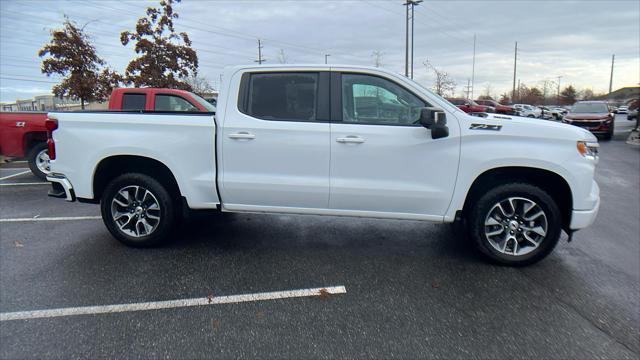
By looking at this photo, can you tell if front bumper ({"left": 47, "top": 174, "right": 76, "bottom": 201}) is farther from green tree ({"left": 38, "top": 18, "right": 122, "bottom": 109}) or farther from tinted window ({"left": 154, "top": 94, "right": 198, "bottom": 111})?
green tree ({"left": 38, "top": 18, "right": 122, "bottom": 109})

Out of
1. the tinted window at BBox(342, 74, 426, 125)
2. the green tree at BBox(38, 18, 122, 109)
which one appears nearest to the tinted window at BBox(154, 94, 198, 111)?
the tinted window at BBox(342, 74, 426, 125)

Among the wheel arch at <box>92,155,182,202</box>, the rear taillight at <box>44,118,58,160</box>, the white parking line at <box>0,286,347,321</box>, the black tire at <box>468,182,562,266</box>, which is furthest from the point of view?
the wheel arch at <box>92,155,182,202</box>

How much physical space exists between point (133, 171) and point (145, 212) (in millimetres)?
497

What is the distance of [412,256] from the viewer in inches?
164

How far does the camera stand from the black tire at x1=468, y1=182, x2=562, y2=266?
3.71 meters

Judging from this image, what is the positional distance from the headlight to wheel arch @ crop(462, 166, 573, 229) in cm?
30

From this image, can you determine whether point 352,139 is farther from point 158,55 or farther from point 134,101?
A: point 158,55

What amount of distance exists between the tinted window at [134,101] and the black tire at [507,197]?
7144mm

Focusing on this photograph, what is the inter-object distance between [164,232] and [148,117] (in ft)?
4.21

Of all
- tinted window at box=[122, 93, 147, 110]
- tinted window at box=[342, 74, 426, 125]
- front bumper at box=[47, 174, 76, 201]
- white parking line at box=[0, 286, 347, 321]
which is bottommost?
white parking line at box=[0, 286, 347, 321]

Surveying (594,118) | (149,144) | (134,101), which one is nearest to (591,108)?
(594,118)

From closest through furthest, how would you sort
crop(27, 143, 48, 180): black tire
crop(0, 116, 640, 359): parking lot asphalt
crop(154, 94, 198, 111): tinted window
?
crop(0, 116, 640, 359): parking lot asphalt < crop(27, 143, 48, 180): black tire < crop(154, 94, 198, 111): tinted window

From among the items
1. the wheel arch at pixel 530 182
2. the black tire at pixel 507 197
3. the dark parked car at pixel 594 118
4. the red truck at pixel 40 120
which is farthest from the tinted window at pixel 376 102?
the dark parked car at pixel 594 118

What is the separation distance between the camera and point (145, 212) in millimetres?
4297
